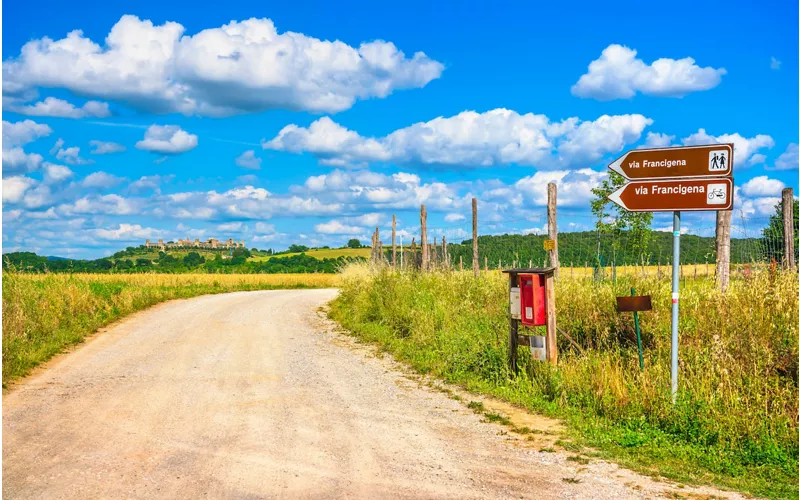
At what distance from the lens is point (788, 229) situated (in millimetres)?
12062

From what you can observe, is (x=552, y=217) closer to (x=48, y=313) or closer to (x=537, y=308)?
(x=537, y=308)

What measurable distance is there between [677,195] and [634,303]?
1.56m

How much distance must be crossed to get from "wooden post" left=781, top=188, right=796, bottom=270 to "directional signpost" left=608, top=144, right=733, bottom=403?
4982 mm

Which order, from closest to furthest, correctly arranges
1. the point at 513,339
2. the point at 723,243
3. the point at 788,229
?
the point at 513,339
the point at 723,243
the point at 788,229

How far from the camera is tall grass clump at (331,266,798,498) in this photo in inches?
259

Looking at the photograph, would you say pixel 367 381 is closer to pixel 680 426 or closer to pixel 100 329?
pixel 680 426

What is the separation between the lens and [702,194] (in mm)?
7840

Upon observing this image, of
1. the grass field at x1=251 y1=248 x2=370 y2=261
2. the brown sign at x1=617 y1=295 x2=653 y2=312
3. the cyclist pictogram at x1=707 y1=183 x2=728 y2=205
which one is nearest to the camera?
the cyclist pictogram at x1=707 y1=183 x2=728 y2=205

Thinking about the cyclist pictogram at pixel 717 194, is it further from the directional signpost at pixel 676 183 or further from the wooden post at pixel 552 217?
the wooden post at pixel 552 217

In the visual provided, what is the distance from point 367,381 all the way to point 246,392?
6.36 feet

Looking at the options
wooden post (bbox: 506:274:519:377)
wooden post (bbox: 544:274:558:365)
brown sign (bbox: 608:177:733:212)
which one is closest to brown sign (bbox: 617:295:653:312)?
wooden post (bbox: 544:274:558:365)

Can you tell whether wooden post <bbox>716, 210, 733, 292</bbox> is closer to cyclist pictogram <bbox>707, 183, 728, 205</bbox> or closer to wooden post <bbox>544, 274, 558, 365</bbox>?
wooden post <bbox>544, 274, 558, 365</bbox>

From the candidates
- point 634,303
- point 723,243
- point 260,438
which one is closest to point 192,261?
point 723,243

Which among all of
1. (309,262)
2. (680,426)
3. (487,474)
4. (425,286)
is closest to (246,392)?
(487,474)
